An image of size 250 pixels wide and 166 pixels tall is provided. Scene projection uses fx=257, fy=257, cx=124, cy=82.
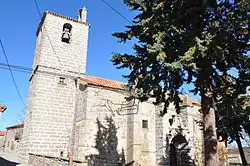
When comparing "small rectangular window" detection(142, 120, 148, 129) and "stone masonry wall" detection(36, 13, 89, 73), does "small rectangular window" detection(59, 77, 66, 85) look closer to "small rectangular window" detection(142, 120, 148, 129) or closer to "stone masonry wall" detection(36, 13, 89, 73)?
"stone masonry wall" detection(36, 13, 89, 73)

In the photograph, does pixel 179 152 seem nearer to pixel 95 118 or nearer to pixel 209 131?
pixel 95 118

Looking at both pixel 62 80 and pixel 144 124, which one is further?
pixel 144 124

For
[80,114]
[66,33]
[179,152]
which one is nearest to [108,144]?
[80,114]

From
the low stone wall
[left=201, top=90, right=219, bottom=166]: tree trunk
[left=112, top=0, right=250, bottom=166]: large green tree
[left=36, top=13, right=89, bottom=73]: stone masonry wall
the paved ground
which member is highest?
[left=36, top=13, right=89, bottom=73]: stone masonry wall

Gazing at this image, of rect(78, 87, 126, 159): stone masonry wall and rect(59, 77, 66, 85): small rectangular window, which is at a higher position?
rect(59, 77, 66, 85): small rectangular window

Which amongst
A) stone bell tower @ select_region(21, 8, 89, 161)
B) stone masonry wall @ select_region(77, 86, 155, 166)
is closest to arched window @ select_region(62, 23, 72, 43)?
stone bell tower @ select_region(21, 8, 89, 161)

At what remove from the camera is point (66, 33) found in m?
21.4

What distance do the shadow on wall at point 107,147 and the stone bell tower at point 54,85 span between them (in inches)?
90.1

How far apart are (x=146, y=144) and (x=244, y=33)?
1265cm

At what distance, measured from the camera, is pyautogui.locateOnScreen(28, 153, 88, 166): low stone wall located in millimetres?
11109

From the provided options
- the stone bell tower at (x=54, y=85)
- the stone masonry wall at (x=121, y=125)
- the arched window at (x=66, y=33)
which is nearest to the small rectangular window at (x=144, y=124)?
the stone masonry wall at (x=121, y=125)

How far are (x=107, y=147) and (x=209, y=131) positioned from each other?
1101cm

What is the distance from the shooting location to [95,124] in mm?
19047

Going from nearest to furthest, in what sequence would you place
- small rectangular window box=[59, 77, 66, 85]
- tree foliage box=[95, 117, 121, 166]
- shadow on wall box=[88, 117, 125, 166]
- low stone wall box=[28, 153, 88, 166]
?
1. low stone wall box=[28, 153, 88, 166]
2. shadow on wall box=[88, 117, 125, 166]
3. tree foliage box=[95, 117, 121, 166]
4. small rectangular window box=[59, 77, 66, 85]
